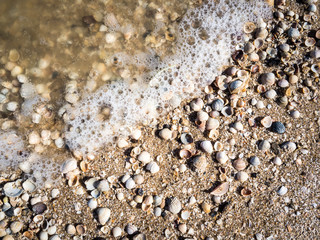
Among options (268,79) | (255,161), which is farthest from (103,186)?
(268,79)

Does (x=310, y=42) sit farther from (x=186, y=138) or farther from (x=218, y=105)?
(x=186, y=138)

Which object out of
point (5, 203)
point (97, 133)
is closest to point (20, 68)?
point (97, 133)

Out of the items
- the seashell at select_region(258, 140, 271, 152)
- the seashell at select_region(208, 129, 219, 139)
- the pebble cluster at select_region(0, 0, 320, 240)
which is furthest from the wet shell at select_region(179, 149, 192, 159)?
the seashell at select_region(258, 140, 271, 152)

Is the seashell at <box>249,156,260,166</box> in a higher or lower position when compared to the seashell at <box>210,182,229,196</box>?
higher

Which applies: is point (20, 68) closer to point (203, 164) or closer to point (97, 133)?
point (97, 133)

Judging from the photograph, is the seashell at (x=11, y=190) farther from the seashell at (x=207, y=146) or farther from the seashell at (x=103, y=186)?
the seashell at (x=207, y=146)

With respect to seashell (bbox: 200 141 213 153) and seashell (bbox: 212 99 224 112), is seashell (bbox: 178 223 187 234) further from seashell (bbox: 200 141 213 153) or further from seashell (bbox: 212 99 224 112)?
seashell (bbox: 212 99 224 112)
